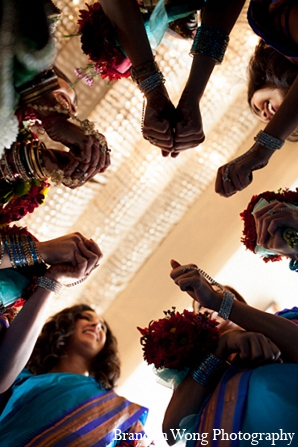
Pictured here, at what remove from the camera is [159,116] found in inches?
50.4

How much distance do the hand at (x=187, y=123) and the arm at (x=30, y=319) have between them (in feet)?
1.47

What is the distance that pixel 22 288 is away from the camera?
1.45 metres

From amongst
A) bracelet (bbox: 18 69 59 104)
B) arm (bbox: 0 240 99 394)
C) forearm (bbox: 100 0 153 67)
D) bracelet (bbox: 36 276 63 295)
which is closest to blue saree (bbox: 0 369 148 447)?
arm (bbox: 0 240 99 394)

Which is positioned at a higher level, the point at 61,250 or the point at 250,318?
the point at 250,318

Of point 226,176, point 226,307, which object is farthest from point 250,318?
point 226,176

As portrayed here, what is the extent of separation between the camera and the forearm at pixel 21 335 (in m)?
1.36

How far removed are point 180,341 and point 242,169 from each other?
0.57 m

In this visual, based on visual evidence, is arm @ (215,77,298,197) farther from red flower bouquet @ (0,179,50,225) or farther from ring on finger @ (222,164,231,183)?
red flower bouquet @ (0,179,50,225)

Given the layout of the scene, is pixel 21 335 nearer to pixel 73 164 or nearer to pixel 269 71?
pixel 73 164

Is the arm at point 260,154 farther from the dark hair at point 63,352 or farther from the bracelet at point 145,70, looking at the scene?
the dark hair at point 63,352

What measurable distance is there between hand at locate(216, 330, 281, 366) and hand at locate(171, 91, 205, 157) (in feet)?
1.93

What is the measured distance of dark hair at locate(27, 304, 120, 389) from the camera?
6.70 feet

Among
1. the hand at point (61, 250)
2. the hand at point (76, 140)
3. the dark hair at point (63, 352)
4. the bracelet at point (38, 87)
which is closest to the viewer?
the bracelet at point (38, 87)

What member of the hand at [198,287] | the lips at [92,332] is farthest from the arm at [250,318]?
the lips at [92,332]
